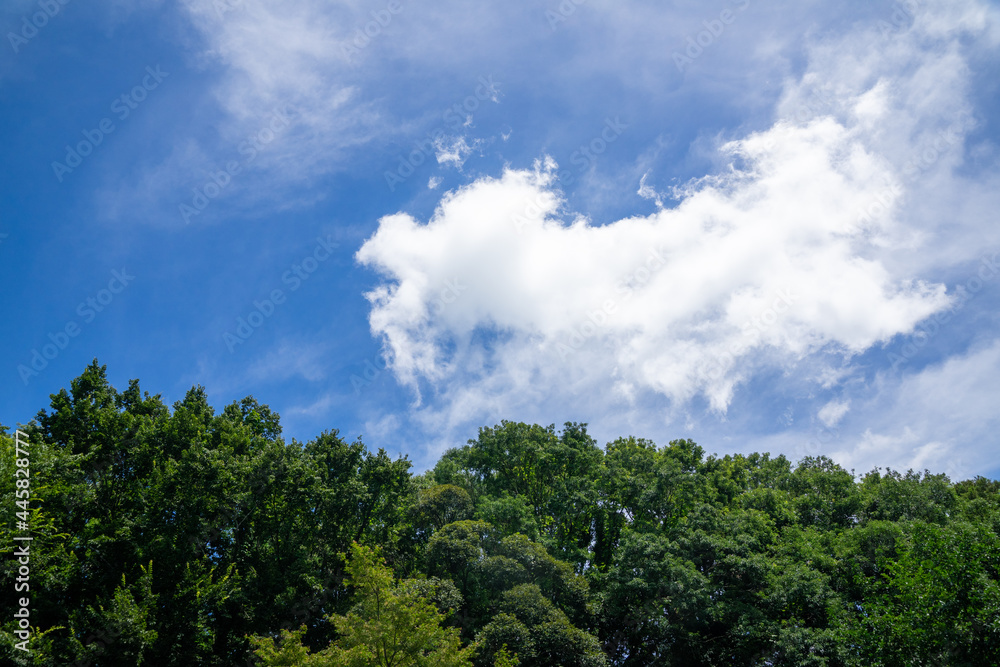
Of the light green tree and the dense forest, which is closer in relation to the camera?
the light green tree

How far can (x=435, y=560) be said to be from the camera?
27984 millimetres

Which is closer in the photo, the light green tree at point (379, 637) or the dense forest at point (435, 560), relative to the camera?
the light green tree at point (379, 637)

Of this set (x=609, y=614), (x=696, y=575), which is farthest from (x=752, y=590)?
(x=609, y=614)

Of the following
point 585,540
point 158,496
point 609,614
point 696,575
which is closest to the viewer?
point 158,496

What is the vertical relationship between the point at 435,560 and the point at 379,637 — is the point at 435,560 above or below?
above

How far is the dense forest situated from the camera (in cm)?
1869

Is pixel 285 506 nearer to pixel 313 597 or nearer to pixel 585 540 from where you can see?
pixel 313 597

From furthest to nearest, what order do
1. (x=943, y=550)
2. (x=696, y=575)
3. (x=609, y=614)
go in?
(x=609, y=614) → (x=696, y=575) → (x=943, y=550)

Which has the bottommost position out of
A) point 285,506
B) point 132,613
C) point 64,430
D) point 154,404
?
point 132,613

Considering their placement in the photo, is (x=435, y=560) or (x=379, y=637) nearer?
(x=379, y=637)

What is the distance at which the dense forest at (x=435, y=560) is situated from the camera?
61.3 feet

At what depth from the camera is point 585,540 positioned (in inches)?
1442

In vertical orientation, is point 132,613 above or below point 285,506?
below

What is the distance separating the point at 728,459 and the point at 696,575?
14834mm
